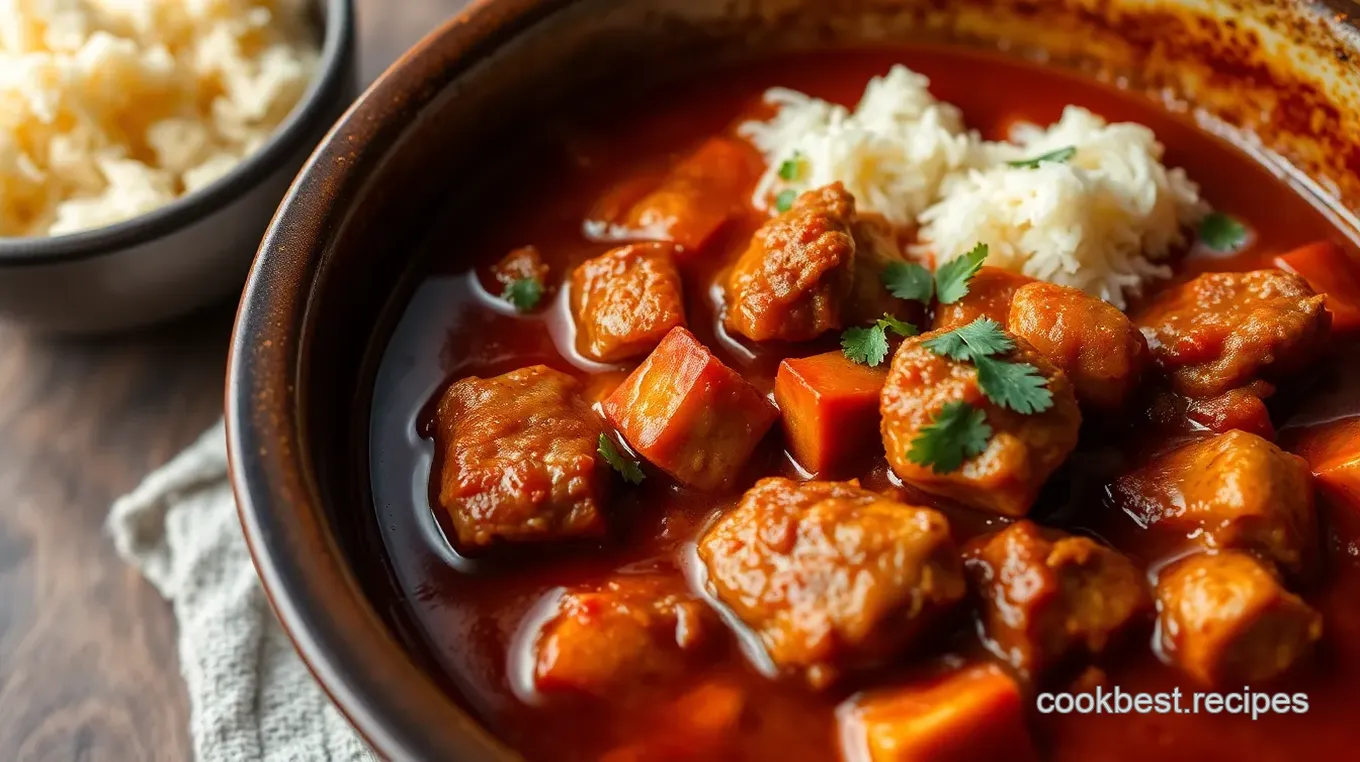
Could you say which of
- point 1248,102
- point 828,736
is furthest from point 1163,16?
point 828,736

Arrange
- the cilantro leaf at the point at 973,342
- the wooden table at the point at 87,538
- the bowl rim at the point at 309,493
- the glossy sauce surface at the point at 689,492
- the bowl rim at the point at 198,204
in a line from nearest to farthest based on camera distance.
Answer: the bowl rim at the point at 309,493 < the glossy sauce surface at the point at 689,492 < the cilantro leaf at the point at 973,342 < the wooden table at the point at 87,538 < the bowl rim at the point at 198,204

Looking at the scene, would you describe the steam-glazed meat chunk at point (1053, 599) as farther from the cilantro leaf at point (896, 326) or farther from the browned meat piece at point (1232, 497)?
the cilantro leaf at point (896, 326)

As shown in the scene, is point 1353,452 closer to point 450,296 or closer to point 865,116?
point 865,116

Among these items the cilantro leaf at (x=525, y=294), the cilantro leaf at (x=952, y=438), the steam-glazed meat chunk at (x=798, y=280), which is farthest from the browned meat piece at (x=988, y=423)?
the cilantro leaf at (x=525, y=294)

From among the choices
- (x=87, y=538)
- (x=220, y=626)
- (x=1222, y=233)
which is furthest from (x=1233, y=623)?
(x=87, y=538)

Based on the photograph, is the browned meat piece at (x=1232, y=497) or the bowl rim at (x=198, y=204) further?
the bowl rim at (x=198, y=204)

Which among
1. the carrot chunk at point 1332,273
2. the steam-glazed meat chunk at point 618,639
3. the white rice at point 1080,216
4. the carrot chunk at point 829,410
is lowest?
the steam-glazed meat chunk at point 618,639
